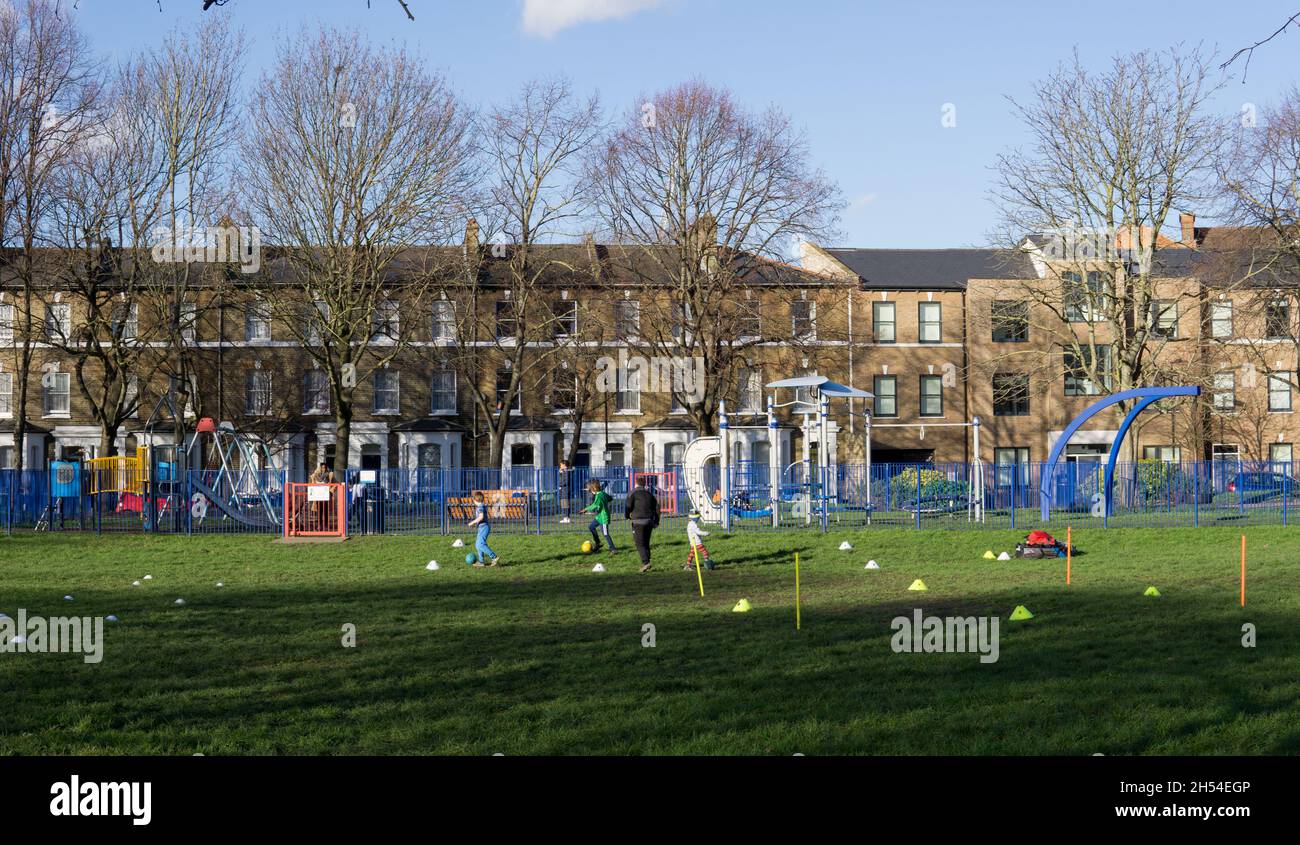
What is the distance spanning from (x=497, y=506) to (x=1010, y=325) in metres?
28.7

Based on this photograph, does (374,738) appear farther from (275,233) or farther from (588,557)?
(275,233)

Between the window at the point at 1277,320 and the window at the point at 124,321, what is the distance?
38.8 meters

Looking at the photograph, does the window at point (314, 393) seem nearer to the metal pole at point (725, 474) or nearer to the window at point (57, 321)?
the window at point (57, 321)

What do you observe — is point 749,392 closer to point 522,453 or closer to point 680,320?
point 680,320

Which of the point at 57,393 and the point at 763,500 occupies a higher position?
the point at 57,393

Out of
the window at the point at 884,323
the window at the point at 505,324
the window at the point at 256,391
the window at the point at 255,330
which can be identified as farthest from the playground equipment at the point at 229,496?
the window at the point at 884,323

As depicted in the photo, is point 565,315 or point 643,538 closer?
point 643,538

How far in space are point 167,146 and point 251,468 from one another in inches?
522

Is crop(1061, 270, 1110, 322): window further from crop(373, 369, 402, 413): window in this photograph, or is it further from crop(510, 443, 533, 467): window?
crop(373, 369, 402, 413): window

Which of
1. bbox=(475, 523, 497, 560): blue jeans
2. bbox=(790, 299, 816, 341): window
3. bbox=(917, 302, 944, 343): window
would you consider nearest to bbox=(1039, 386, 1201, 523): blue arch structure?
bbox=(475, 523, 497, 560): blue jeans

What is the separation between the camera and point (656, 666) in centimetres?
1245

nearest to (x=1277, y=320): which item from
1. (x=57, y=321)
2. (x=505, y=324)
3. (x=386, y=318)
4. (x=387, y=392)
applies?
(x=505, y=324)

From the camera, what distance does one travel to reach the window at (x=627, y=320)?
4716 cm
